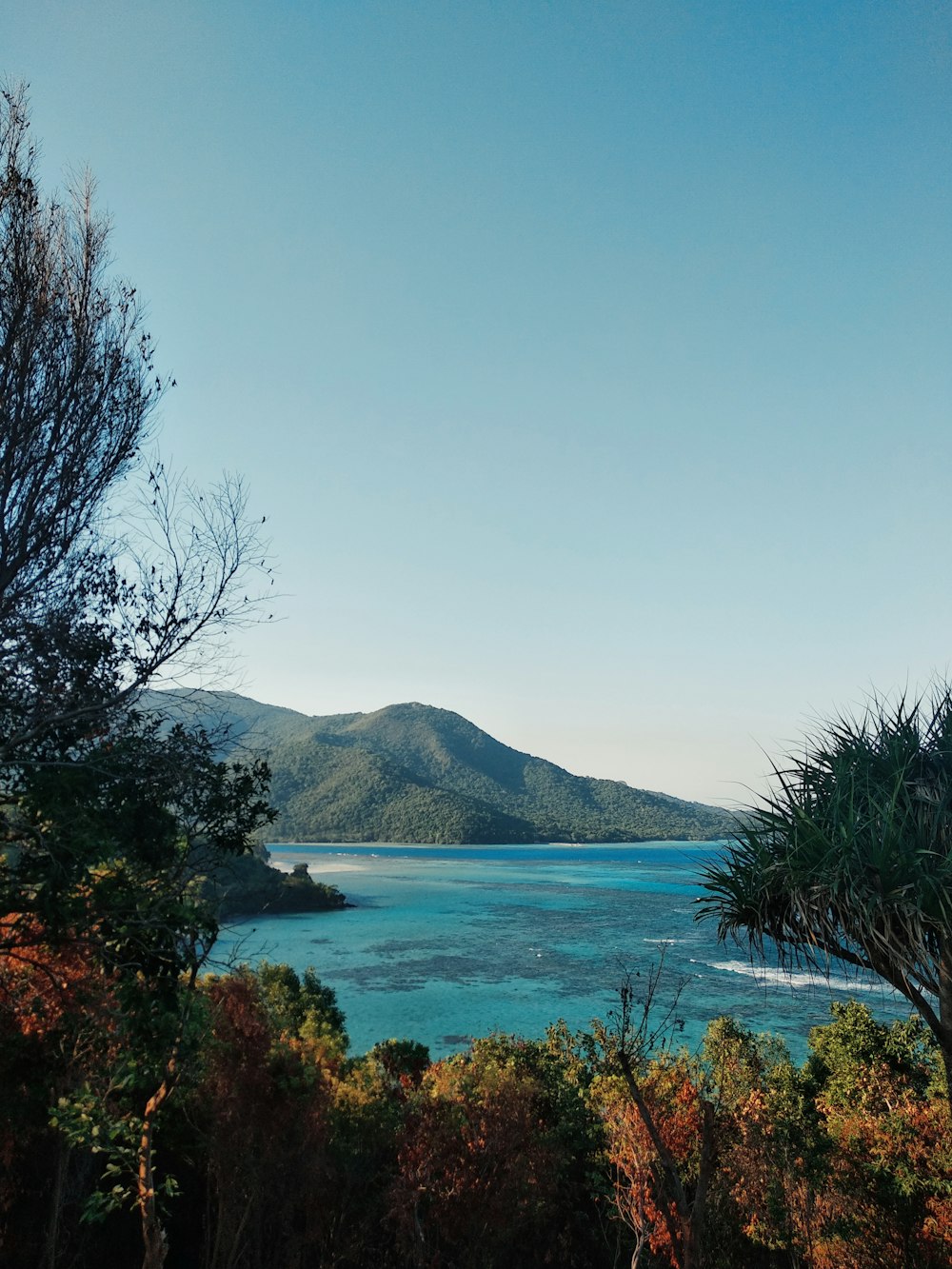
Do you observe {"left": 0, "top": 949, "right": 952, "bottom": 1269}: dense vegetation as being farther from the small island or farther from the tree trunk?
the small island

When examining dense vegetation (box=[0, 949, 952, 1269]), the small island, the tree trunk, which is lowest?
the small island

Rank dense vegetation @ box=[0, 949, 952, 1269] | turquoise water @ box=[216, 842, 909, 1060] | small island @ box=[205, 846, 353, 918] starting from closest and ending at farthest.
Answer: dense vegetation @ box=[0, 949, 952, 1269] < turquoise water @ box=[216, 842, 909, 1060] < small island @ box=[205, 846, 353, 918]

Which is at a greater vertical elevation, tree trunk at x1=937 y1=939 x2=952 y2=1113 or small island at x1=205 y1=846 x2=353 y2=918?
tree trunk at x1=937 y1=939 x2=952 y2=1113

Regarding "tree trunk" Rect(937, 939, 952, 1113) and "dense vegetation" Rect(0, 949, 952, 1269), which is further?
"dense vegetation" Rect(0, 949, 952, 1269)

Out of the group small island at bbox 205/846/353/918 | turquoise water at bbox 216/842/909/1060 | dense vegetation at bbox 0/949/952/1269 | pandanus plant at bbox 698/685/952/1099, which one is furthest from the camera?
small island at bbox 205/846/353/918

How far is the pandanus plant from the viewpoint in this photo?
732 cm

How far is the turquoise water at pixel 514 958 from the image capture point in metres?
52.8

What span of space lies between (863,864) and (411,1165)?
11375mm

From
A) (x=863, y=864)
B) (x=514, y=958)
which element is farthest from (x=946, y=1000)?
(x=514, y=958)

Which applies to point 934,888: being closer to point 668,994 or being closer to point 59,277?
point 59,277

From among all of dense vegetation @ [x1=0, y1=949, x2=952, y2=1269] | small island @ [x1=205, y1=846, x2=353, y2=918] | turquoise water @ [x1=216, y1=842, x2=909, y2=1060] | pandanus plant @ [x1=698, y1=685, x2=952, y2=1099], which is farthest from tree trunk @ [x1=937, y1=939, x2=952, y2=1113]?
small island @ [x1=205, y1=846, x2=353, y2=918]

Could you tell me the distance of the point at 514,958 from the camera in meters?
74.6

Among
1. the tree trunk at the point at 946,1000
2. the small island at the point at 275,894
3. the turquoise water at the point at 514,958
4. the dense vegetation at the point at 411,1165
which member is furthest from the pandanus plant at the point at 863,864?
the small island at the point at 275,894

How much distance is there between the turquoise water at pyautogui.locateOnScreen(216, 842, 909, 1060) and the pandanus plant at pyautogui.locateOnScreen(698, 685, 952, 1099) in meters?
8.57
